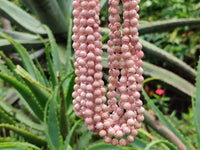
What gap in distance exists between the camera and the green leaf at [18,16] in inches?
33.6

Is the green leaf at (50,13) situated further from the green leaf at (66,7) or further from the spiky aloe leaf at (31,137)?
the spiky aloe leaf at (31,137)

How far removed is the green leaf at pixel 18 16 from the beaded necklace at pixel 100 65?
698mm

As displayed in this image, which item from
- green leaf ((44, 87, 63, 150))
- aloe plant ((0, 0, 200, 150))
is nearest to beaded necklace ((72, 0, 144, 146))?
aloe plant ((0, 0, 200, 150))

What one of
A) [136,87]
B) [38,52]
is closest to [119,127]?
[136,87]

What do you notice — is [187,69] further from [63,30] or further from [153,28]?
[63,30]

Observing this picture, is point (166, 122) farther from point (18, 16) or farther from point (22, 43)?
point (18, 16)

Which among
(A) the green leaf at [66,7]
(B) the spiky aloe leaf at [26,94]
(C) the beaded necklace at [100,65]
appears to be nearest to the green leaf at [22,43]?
(A) the green leaf at [66,7]

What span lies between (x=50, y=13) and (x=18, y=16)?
229 mm

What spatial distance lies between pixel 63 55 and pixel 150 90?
813 millimetres

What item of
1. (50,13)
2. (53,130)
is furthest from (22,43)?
(53,130)

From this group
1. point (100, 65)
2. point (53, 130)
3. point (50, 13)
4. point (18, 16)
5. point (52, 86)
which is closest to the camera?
point (100, 65)

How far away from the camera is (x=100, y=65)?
0.25 meters

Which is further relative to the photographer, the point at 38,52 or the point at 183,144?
the point at 38,52

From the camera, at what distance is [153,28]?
883 millimetres
